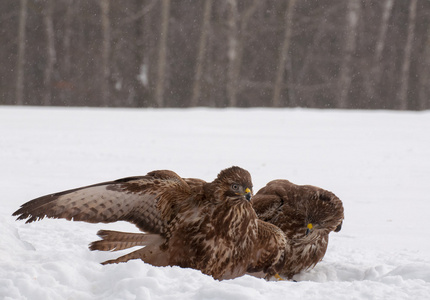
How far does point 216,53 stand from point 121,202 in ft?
65.4

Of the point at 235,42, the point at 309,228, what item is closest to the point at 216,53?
the point at 235,42

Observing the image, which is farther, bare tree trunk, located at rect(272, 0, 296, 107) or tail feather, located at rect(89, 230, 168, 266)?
bare tree trunk, located at rect(272, 0, 296, 107)

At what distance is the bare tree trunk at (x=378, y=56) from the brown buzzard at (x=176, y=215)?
22.1 metres

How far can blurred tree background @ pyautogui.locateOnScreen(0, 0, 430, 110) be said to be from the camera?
22516mm

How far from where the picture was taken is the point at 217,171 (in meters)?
7.80

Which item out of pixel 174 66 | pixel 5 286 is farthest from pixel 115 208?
pixel 174 66

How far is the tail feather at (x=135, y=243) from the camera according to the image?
3785 millimetres

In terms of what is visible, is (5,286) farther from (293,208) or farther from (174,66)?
(174,66)

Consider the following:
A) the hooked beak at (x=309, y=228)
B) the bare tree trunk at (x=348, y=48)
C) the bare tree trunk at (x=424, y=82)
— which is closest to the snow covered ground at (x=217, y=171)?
the hooked beak at (x=309, y=228)

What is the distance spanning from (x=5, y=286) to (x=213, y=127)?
9.54 meters

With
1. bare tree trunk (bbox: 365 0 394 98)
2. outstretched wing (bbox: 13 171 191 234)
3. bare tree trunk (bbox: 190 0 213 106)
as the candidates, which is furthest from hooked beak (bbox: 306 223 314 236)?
bare tree trunk (bbox: 365 0 394 98)

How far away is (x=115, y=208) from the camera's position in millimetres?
3695

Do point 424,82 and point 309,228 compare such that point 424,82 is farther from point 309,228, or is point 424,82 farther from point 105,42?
point 309,228

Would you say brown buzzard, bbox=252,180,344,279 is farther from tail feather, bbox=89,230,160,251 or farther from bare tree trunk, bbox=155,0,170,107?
bare tree trunk, bbox=155,0,170,107
